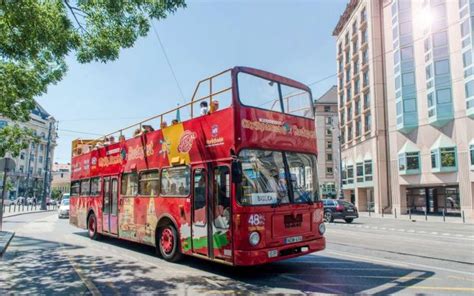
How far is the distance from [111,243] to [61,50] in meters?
7.28

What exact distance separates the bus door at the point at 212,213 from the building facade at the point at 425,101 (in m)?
28.4

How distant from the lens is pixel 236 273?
324 inches

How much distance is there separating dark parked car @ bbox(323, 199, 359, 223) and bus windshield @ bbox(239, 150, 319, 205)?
16948 mm

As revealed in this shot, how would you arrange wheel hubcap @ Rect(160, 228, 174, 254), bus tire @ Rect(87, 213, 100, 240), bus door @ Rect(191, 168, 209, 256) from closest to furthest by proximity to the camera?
1. bus door @ Rect(191, 168, 209, 256)
2. wheel hubcap @ Rect(160, 228, 174, 254)
3. bus tire @ Rect(87, 213, 100, 240)

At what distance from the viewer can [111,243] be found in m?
13.2

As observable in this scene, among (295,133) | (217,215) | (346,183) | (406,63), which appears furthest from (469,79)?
(217,215)

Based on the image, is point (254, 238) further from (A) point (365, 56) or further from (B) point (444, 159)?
(A) point (365, 56)

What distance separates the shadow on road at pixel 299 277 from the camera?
6.93m

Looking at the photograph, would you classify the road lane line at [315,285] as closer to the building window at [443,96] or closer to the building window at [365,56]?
the building window at [443,96]

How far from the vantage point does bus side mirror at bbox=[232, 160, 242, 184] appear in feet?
23.7

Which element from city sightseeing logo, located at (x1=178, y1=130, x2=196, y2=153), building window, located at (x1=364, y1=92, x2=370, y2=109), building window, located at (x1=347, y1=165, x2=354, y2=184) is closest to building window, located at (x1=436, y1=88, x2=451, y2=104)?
building window, located at (x1=364, y1=92, x2=370, y2=109)

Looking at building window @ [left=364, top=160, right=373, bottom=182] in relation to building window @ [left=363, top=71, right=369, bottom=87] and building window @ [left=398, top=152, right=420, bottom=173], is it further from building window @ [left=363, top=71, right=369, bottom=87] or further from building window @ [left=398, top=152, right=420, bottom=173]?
building window @ [left=363, top=71, right=369, bottom=87]

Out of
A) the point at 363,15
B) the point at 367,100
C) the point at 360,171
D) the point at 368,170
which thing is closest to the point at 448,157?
the point at 368,170

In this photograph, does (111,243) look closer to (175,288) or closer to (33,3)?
(175,288)
